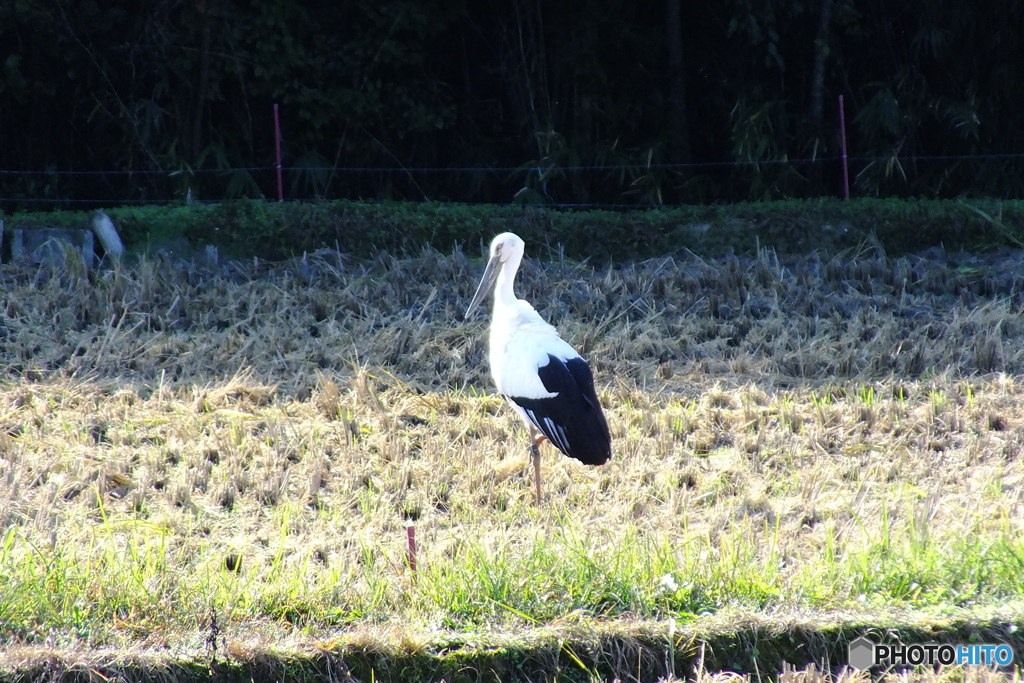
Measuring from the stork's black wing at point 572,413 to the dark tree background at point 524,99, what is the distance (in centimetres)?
637

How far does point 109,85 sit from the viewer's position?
10914 mm

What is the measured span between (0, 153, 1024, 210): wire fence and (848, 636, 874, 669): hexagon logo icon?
302 inches

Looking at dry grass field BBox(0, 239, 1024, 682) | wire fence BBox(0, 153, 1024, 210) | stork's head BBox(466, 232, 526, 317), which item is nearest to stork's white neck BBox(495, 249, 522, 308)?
stork's head BBox(466, 232, 526, 317)

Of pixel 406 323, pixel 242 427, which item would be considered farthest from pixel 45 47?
pixel 242 427

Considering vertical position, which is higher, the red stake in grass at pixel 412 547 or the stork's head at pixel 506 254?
the stork's head at pixel 506 254

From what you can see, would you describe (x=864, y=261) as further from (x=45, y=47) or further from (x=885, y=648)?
(x=45, y=47)

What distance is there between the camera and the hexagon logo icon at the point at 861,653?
334 cm

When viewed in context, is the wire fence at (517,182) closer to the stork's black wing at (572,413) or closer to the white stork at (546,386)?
the white stork at (546,386)

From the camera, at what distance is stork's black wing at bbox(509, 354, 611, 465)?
4.69 meters

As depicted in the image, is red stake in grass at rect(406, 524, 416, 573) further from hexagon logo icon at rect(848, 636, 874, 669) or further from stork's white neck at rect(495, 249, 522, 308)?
stork's white neck at rect(495, 249, 522, 308)
